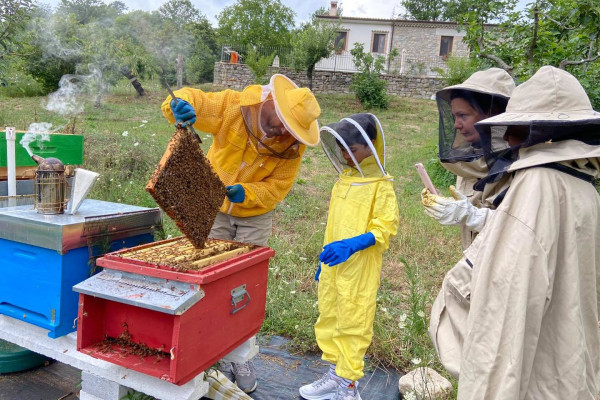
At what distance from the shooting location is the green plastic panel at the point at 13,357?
2531 mm

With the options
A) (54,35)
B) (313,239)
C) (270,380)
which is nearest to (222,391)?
(270,380)

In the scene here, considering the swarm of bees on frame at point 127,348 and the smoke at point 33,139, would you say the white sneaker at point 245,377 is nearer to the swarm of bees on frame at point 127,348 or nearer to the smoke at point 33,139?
the swarm of bees on frame at point 127,348

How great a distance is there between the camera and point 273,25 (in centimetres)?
3073

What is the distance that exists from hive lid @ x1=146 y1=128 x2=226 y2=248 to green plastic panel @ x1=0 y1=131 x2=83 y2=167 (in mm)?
1308

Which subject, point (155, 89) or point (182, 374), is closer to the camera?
point (182, 374)

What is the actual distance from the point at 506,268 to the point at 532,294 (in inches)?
4.1

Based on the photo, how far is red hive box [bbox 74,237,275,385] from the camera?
162 cm

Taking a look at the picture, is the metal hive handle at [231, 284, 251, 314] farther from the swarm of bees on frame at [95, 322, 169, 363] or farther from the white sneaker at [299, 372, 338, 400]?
the white sneaker at [299, 372, 338, 400]

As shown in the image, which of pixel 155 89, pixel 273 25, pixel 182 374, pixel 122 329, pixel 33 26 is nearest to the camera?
pixel 182 374

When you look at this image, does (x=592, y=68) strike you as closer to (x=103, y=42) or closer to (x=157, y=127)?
(x=103, y=42)

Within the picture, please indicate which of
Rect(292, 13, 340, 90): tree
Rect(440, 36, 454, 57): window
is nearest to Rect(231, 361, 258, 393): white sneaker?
Rect(292, 13, 340, 90): tree

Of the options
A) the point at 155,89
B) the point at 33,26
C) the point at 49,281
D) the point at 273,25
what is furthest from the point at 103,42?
the point at 273,25

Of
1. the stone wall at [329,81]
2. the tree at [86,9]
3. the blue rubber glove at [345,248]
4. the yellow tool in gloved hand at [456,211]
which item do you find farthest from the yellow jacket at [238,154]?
the stone wall at [329,81]

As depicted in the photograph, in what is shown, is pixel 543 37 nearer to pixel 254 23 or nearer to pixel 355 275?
pixel 355 275
